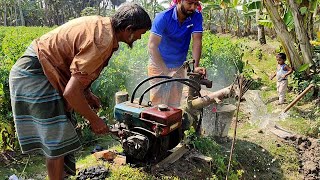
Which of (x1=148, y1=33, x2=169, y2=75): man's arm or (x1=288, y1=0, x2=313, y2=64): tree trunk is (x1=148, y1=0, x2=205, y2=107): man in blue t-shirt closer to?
(x1=148, y1=33, x2=169, y2=75): man's arm

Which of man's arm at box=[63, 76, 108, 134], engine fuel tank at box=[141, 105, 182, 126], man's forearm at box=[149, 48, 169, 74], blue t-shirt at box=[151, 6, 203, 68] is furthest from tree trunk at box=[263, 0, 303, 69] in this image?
man's arm at box=[63, 76, 108, 134]

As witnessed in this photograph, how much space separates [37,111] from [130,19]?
3.08ft

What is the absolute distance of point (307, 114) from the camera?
20.8 ft

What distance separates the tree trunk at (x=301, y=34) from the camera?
7.37 metres

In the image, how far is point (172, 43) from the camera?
14.6 feet

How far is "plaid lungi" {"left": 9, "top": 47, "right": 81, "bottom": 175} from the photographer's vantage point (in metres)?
2.45

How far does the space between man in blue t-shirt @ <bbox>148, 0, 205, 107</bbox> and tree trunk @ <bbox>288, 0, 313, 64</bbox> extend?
12.6ft

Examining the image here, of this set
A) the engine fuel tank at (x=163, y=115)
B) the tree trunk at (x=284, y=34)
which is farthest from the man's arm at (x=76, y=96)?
the tree trunk at (x=284, y=34)

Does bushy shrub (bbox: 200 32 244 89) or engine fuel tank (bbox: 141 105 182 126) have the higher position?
engine fuel tank (bbox: 141 105 182 126)

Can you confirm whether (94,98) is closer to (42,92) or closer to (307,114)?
(42,92)

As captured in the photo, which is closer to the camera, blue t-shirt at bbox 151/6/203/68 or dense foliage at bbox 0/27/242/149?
blue t-shirt at bbox 151/6/203/68

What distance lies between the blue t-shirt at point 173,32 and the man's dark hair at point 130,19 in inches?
72.1

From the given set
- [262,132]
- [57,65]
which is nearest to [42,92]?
[57,65]

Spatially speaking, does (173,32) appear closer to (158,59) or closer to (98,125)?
(158,59)
